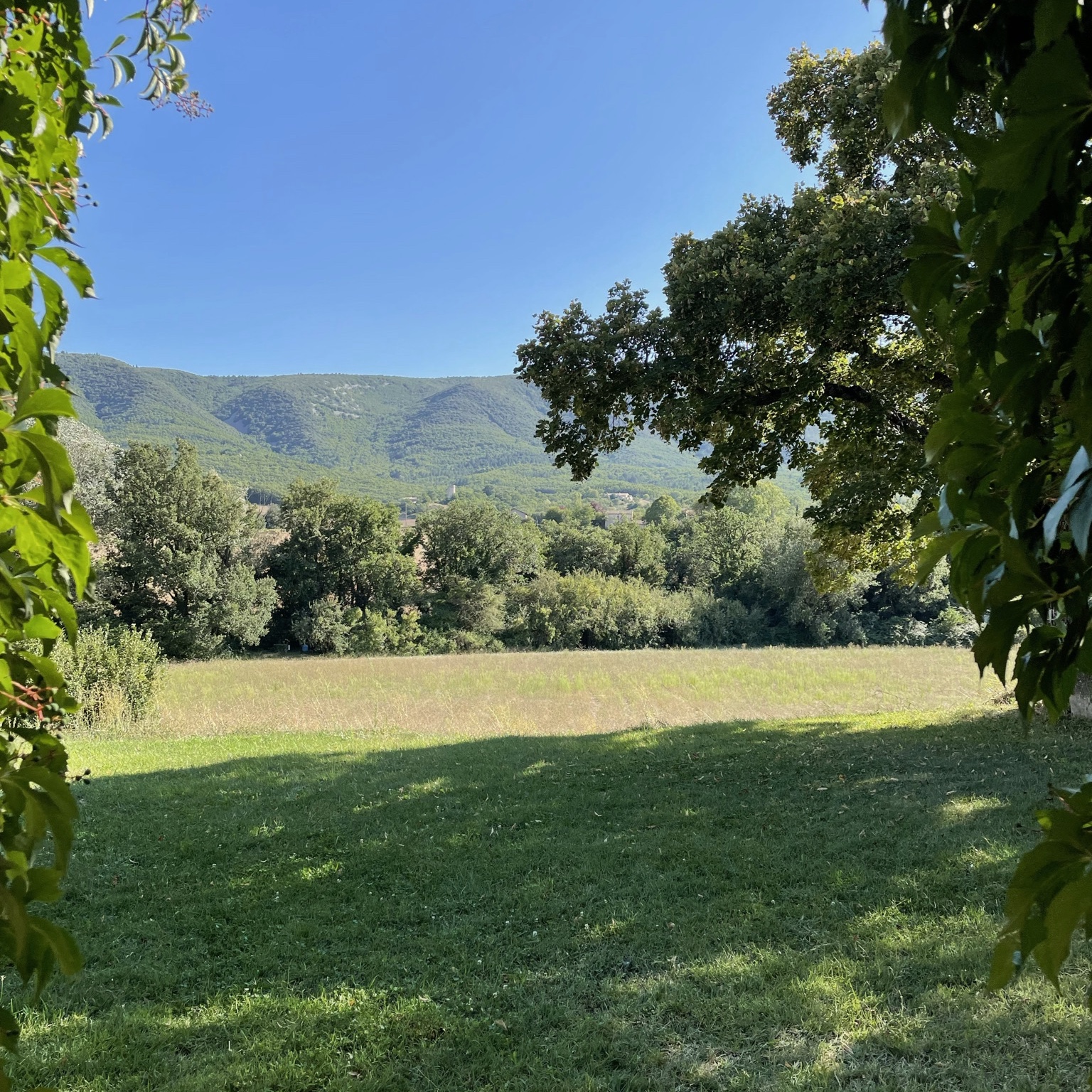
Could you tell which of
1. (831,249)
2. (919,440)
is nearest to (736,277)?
(831,249)

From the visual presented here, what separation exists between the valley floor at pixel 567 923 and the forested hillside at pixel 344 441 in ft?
312

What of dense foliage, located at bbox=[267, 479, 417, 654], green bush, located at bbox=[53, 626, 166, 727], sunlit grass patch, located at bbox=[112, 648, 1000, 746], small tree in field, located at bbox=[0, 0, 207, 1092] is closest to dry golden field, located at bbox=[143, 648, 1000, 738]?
sunlit grass patch, located at bbox=[112, 648, 1000, 746]

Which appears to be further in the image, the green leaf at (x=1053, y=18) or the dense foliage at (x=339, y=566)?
the dense foliage at (x=339, y=566)

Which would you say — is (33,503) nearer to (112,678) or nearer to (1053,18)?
(1053,18)

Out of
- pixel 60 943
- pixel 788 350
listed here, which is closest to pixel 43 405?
pixel 60 943

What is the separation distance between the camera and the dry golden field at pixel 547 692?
1502 cm

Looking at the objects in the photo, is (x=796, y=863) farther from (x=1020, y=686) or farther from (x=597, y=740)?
(x=597, y=740)

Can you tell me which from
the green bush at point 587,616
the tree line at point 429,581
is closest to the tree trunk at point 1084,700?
the tree line at point 429,581

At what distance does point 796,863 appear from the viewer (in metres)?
4.81

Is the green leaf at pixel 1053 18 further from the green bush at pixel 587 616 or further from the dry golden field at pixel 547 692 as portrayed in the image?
the green bush at pixel 587 616

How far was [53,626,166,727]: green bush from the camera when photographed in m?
14.0

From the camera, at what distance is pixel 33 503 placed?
73 centimetres

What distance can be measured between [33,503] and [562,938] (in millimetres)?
3965

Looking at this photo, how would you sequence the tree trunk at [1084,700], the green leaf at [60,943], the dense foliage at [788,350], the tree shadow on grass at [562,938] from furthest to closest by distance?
the tree trunk at [1084,700] → the dense foliage at [788,350] → the tree shadow on grass at [562,938] → the green leaf at [60,943]
